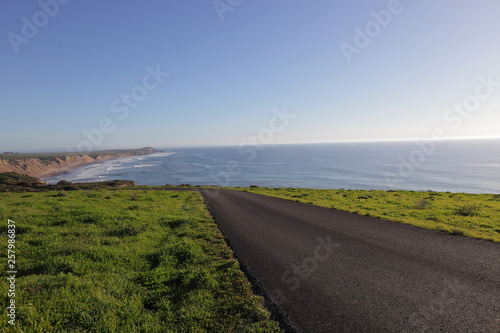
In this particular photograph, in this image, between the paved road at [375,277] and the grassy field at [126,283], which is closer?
the grassy field at [126,283]

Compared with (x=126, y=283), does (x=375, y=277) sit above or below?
above

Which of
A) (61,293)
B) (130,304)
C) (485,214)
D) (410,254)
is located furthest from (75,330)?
(485,214)

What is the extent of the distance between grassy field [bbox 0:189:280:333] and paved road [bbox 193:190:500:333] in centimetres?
106

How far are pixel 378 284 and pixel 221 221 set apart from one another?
1030 cm

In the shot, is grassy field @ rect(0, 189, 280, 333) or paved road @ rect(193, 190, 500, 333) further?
paved road @ rect(193, 190, 500, 333)

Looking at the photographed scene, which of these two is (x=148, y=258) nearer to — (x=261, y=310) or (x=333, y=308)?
(x=261, y=310)

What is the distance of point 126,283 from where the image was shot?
666 cm

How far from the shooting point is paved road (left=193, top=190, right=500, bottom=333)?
16.7 feet

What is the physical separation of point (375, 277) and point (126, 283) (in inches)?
299

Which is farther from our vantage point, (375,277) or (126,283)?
(375,277)

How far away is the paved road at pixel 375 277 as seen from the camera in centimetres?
509

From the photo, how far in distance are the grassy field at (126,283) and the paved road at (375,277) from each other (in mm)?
1058

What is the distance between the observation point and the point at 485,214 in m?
15.4

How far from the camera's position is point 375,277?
278 inches
